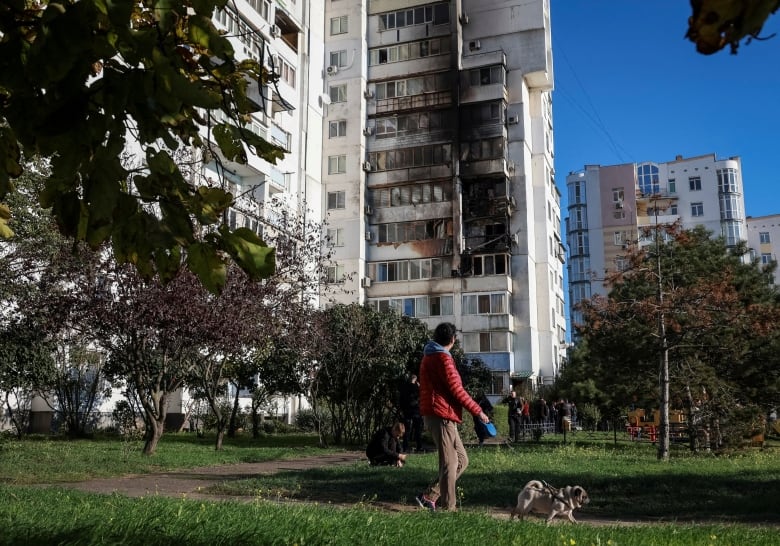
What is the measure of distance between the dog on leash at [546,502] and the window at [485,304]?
36.1m

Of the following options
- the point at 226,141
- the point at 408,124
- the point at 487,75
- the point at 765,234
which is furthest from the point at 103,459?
the point at 765,234

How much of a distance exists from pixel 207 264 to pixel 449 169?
42835mm

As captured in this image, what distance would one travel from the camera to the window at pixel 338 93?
4819 centimetres

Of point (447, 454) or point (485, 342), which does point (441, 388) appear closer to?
point (447, 454)

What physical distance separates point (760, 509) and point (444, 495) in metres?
4.06

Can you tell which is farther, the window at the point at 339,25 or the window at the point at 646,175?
the window at the point at 646,175

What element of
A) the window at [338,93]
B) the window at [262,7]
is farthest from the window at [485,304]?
the window at [262,7]

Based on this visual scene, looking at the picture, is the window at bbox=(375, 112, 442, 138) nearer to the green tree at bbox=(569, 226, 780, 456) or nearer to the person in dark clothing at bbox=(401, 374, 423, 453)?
the green tree at bbox=(569, 226, 780, 456)

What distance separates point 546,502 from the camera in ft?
25.6

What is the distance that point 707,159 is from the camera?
282 ft

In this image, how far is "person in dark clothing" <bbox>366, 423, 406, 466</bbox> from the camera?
44.3 ft

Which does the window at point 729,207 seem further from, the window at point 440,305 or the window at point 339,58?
the window at point 339,58

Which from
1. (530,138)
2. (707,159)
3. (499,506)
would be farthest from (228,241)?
(707,159)

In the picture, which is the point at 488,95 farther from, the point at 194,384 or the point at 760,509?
the point at 760,509
